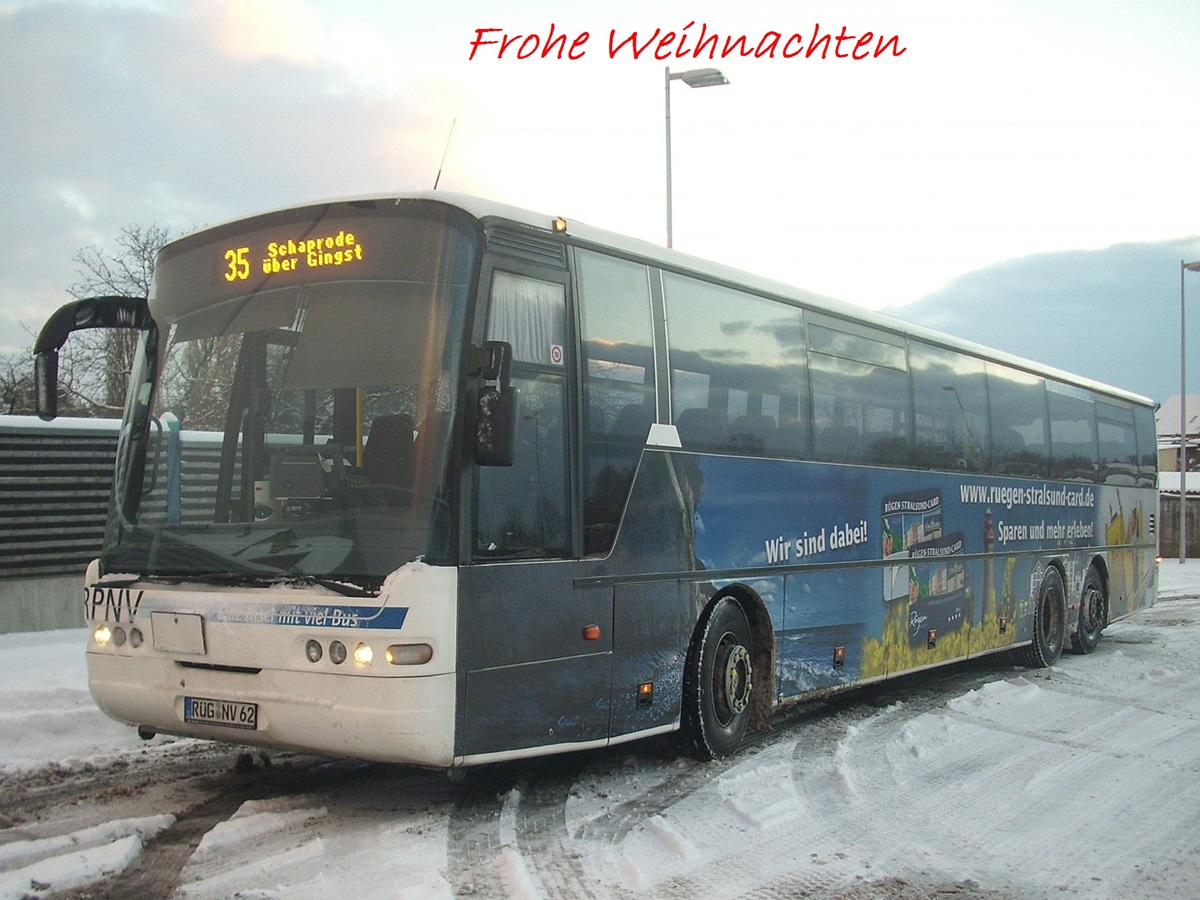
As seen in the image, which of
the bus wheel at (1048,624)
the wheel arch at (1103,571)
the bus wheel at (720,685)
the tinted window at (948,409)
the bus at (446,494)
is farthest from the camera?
the wheel arch at (1103,571)

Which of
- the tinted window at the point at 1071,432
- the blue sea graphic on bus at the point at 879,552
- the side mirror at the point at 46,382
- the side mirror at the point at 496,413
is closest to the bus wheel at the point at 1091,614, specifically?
the blue sea graphic on bus at the point at 879,552

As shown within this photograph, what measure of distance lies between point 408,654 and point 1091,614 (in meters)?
11.7

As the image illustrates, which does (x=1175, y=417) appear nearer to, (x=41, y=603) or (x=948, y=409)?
(x=948, y=409)

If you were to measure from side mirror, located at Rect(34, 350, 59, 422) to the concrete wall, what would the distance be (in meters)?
7.12

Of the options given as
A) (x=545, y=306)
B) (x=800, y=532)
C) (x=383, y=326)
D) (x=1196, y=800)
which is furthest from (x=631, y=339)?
(x=1196, y=800)

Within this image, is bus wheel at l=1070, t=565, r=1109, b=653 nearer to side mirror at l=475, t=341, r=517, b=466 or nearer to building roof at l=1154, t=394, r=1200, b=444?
side mirror at l=475, t=341, r=517, b=466

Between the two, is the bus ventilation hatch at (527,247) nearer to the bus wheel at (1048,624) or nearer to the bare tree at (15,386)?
the bus wheel at (1048,624)

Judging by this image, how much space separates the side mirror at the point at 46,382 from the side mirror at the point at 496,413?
244cm

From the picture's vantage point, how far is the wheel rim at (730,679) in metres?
8.13

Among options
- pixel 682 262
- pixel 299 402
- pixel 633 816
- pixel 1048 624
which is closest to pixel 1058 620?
pixel 1048 624

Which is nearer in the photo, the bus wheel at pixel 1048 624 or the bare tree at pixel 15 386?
the bus wheel at pixel 1048 624

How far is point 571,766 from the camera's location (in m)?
7.87

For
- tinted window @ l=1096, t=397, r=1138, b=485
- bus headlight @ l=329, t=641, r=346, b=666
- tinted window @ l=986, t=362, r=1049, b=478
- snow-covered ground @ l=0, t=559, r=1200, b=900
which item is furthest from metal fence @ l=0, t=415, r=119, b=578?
tinted window @ l=1096, t=397, r=1138, b=485

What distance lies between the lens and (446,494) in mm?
6027
